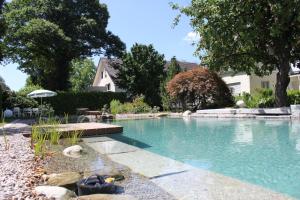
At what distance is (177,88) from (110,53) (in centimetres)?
1390

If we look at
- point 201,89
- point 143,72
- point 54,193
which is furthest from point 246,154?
point 143,72

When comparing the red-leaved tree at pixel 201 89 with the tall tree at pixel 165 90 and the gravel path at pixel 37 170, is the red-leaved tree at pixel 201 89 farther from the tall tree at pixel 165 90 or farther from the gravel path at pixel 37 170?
the gravel path at pixel 37 170

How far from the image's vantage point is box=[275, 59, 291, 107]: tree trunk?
1857 centimetres

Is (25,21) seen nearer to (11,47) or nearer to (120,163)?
(11,47)

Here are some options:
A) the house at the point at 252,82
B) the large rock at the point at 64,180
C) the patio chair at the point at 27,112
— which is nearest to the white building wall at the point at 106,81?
the house at the point at 252,82

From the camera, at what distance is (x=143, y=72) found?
31.2 metres

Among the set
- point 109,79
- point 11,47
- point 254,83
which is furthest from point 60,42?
point 254,83

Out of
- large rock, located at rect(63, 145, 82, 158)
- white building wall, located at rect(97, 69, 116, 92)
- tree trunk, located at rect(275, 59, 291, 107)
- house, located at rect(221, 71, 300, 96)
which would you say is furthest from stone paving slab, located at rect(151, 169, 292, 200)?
white building wall, located at rect(97, 69, 116, 92)

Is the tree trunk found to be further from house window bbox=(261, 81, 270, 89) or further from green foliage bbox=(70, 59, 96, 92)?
green foliage bbox=(70, 59, 96, 92)

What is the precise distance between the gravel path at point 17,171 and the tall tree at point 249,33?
41.1 ft

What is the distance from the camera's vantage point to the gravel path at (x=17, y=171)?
4.08 m

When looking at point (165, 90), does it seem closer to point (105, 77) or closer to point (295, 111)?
point (295, 111)

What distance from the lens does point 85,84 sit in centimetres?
7412

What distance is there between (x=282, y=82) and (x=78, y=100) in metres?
17.4
